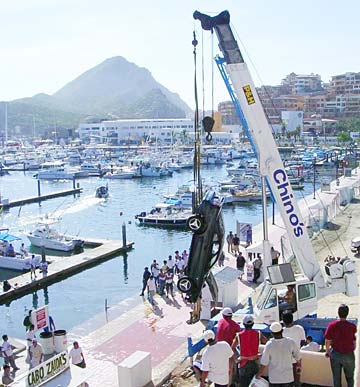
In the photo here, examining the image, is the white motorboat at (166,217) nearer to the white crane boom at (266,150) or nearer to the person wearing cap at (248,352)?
the white crane boom at (266,150)

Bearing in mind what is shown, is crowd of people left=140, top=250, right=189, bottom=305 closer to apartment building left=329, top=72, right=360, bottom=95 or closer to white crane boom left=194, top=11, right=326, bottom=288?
white crane boom left=194, top=11, right=326, bottom=288

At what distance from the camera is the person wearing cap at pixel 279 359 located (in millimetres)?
8516

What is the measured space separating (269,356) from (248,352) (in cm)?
74

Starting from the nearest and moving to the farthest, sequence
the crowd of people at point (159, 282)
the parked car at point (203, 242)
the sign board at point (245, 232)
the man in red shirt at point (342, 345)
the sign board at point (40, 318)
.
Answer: the man in red shirt at point (342, 345) < the parked car at point (203, 242) < the sign board at point (40, 318) < the crowd of people at point (159, 282) < the sign board at point (245, 232)

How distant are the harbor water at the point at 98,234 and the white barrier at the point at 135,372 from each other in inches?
346

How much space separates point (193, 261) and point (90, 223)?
40341 millimetres

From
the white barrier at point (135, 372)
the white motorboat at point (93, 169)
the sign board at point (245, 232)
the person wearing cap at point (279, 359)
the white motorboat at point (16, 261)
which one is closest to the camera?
the person wearing cap at point (279, 359)

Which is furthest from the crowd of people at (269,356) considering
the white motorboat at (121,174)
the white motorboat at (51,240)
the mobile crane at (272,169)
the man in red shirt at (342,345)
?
the white motorboat at (121,174)

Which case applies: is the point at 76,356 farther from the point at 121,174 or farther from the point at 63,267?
the point at 121,174

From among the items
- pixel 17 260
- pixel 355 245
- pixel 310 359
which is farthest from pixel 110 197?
pixel 310 359

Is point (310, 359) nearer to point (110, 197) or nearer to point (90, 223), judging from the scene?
point (90, 223)

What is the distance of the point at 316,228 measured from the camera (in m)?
32.8

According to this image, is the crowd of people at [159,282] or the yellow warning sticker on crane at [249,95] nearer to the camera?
the yellow warning sticker on crane at [249,95]

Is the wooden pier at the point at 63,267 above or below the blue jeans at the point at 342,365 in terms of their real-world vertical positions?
below
